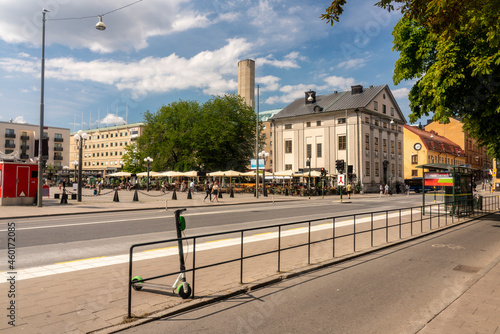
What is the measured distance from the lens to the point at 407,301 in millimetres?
5348

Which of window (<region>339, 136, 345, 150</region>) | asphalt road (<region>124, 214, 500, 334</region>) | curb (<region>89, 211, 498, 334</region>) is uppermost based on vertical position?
window (<region>339, 136, 345, 150</region>)

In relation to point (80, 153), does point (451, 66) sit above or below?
above

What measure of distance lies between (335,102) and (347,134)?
7630mm

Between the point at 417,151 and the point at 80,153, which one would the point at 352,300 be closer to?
the point at 80,153

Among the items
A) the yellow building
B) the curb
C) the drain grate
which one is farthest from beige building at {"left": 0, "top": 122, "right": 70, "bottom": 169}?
the drain grate

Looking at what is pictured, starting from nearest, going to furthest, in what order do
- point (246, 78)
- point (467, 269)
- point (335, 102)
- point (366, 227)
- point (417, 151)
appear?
point (467, 269) → point (366, 227) → point (335, 102) → point (417, 151) → point (246, 78)

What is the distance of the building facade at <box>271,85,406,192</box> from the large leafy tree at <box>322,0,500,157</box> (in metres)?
35.8

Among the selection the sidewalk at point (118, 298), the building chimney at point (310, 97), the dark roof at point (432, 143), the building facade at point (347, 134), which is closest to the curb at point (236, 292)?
the sidewalk at point (118, 298)

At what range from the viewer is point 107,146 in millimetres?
112688

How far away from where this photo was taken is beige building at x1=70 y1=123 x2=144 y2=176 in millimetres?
107500

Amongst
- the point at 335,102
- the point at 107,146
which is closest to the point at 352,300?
the point at 335,102

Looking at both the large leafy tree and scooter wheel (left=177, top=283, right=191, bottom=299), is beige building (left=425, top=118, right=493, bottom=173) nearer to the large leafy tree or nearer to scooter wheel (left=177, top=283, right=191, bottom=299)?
the large leafy tree

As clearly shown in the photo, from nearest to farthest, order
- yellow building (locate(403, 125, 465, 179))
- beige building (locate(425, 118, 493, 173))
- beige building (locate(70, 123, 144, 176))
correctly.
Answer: yellow building (locate(403, 125, 465, 179)) → beige building (locate(425, 118, 493, 173)) → beige building (locate(70, 123, 144, 176))

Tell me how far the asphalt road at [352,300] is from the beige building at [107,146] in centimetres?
10441
